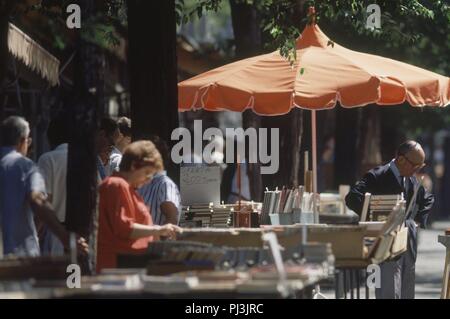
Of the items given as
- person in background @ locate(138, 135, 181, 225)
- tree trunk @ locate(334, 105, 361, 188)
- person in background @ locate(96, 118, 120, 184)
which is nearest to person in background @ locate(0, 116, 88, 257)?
person in background @ locate(138, 135, 181, 225)

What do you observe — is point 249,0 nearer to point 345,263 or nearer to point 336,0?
point 336,0

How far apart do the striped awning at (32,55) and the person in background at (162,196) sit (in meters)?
3.97

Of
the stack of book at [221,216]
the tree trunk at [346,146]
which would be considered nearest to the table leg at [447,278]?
the stack of book at [221,216]

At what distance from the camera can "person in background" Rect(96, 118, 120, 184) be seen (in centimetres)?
1173

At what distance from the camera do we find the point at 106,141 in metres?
11.8

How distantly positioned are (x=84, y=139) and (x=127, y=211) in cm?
56

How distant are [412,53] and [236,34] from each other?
845cm

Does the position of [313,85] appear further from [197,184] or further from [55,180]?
[55,180]

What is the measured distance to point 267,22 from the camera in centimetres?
1365

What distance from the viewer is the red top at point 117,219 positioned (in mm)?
9164

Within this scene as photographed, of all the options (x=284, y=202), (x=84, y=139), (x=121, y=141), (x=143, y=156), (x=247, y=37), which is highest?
(x=247, y=37)

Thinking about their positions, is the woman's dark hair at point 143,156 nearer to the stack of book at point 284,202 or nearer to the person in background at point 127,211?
the person in background at point 127,211

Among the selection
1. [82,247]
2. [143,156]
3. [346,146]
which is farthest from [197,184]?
[346,146]
